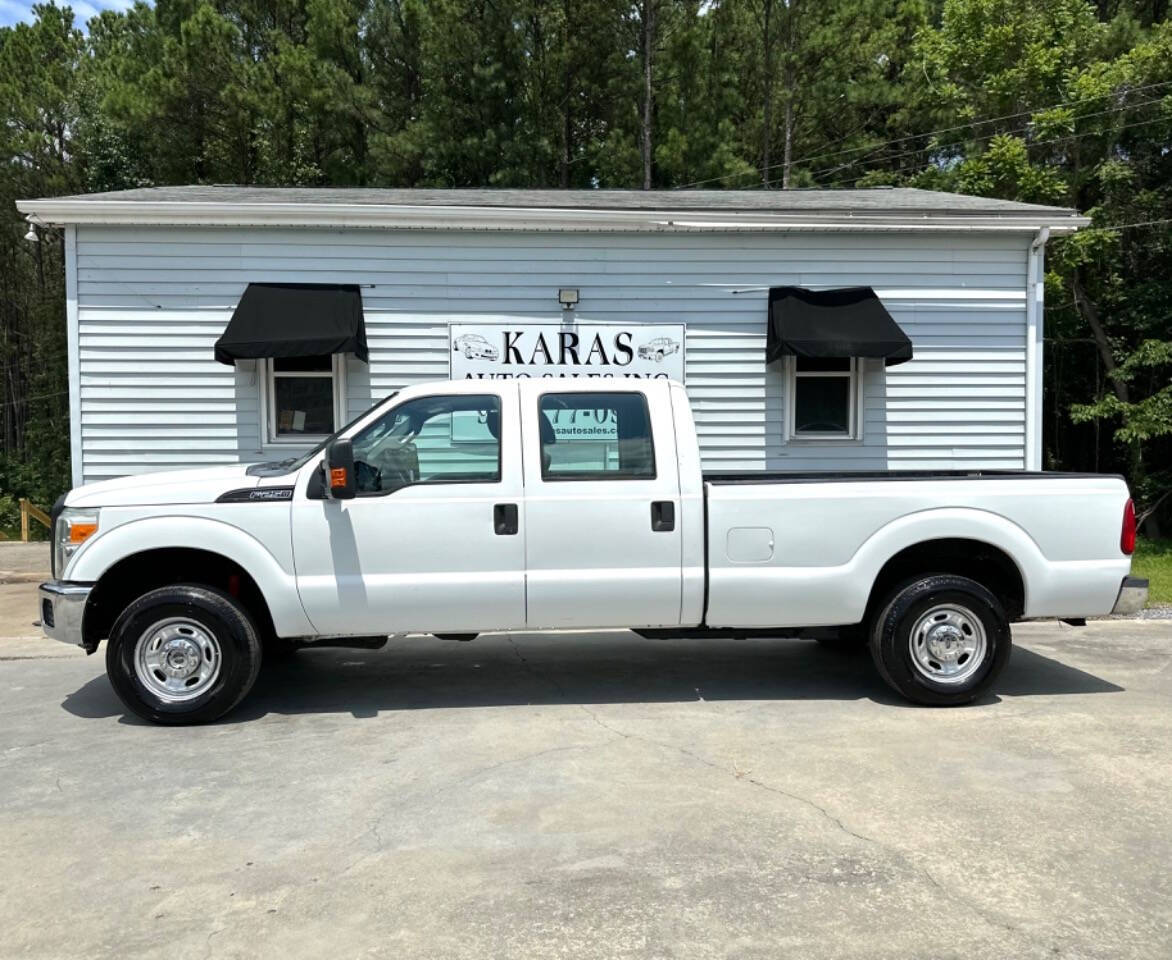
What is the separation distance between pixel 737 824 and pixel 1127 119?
16.2m

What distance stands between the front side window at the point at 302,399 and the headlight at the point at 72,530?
494cm

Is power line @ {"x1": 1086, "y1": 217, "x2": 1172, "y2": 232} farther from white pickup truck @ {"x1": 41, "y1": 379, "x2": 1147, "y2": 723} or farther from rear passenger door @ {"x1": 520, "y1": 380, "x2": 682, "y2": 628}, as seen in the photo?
rear passenger door @ {"x1": 520, "y1": 380, "x2": 682, "y2": 628}

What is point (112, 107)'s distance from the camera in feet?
73.5

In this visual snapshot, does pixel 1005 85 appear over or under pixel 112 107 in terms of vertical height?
under

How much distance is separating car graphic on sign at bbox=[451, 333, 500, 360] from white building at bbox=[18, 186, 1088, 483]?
2cm

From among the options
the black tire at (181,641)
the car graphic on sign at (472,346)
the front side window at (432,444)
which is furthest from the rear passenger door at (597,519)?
the car graphic on sign at (472,346)

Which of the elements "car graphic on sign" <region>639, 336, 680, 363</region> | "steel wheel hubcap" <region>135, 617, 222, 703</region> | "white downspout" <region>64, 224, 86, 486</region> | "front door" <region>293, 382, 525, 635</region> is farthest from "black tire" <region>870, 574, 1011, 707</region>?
"white downspout" <region>64, 224, 86, 486</region>

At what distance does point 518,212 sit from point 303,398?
303 centimetres

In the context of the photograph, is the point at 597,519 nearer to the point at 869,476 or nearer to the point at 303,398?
the point at 869,476

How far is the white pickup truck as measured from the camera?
5.62 metres

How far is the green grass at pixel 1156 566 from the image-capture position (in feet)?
33.5

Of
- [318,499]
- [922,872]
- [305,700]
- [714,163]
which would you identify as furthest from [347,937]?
[714,163]

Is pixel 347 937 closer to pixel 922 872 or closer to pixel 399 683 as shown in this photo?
pixel 922 872

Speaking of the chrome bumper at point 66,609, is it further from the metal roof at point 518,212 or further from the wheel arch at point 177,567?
the metal roof at point 518,212
